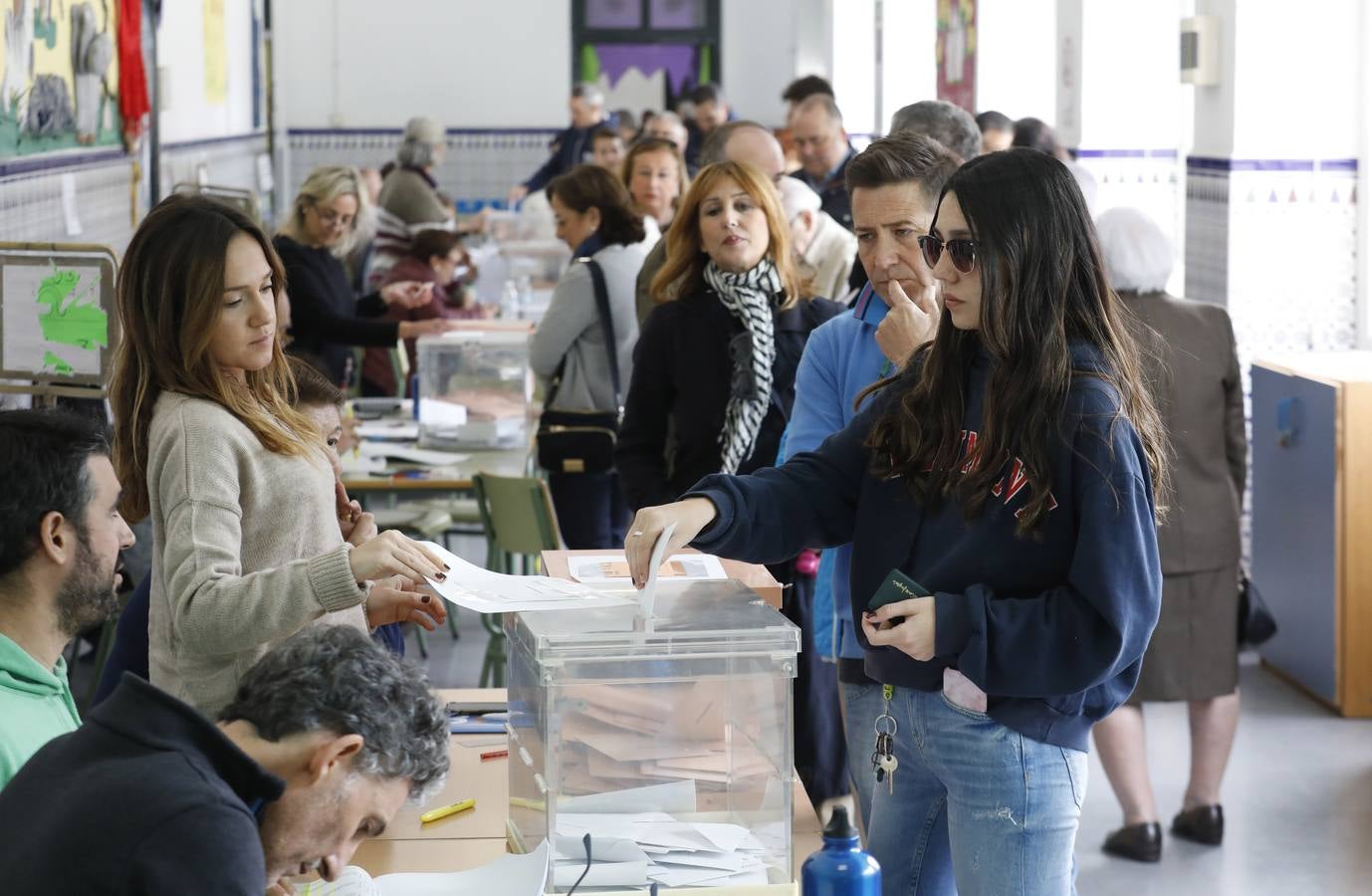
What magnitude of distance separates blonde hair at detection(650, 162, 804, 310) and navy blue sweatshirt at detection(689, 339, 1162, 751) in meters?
1.84

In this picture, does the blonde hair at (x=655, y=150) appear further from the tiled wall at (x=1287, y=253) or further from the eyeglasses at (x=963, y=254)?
the eyeglasses at (x=963, y=254)

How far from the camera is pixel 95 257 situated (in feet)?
16.1

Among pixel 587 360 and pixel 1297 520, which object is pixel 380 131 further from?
pixel 1297 520

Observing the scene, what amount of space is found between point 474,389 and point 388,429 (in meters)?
0.39

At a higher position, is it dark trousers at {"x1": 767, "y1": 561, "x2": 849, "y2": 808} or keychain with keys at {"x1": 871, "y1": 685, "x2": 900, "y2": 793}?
keychain with keys at {"x1": 871, "y1": 685, "x2": 900, "y2": 793}

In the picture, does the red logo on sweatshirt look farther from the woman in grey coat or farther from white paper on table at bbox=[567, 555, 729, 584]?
the woman in grey coat

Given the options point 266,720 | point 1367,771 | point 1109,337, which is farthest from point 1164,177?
point 266,720

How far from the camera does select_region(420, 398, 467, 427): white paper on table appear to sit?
20.7 ft

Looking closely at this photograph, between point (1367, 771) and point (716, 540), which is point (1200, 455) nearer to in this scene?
point (1367, 771)

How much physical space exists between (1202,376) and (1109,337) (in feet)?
7.87

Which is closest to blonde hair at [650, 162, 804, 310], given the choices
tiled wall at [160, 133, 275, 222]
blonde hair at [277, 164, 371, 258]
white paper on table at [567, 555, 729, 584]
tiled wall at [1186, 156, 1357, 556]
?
white paper on table at [567, 555, 729, 584]

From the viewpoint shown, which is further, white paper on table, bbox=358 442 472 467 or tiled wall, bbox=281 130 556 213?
tiled wall, bbox=281 130 556 213

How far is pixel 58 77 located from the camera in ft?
24.0

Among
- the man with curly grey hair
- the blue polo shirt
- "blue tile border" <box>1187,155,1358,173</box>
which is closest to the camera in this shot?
the man with curly grey hair
